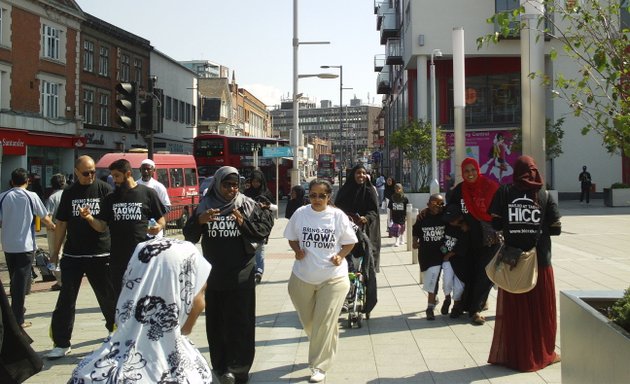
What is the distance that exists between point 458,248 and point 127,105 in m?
4.91

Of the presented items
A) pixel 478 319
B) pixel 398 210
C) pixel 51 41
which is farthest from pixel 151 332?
pixel 51 41

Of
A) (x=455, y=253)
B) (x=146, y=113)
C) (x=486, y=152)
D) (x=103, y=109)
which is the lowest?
(x=455, y=253)

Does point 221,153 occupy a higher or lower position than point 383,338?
higher

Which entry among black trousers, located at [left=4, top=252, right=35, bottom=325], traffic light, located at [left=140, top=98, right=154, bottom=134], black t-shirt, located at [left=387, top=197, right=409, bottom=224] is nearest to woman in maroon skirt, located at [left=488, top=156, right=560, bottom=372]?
black trousers, located at [left=4, top=252, right=35, bottom=325]

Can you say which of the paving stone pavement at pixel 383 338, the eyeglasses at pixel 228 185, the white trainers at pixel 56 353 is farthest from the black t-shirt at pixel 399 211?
the eyeglasses at pixel 228 185

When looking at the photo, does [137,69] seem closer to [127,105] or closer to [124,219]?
[127,105]

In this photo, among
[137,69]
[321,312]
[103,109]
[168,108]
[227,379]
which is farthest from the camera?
[168,108]

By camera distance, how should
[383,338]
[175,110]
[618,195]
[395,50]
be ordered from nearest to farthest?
[383,338] < [618,195] < [395,50] < [175,110]

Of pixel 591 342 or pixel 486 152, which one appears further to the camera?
pixel 486 152

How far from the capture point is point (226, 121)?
69875 millimetres

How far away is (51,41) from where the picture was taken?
3584 centimetres

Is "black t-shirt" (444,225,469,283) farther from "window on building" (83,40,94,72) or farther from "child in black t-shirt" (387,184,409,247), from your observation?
"window on building" (83,40,94,72)

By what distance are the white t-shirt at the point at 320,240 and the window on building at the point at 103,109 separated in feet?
125

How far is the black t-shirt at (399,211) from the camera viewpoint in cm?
1648
